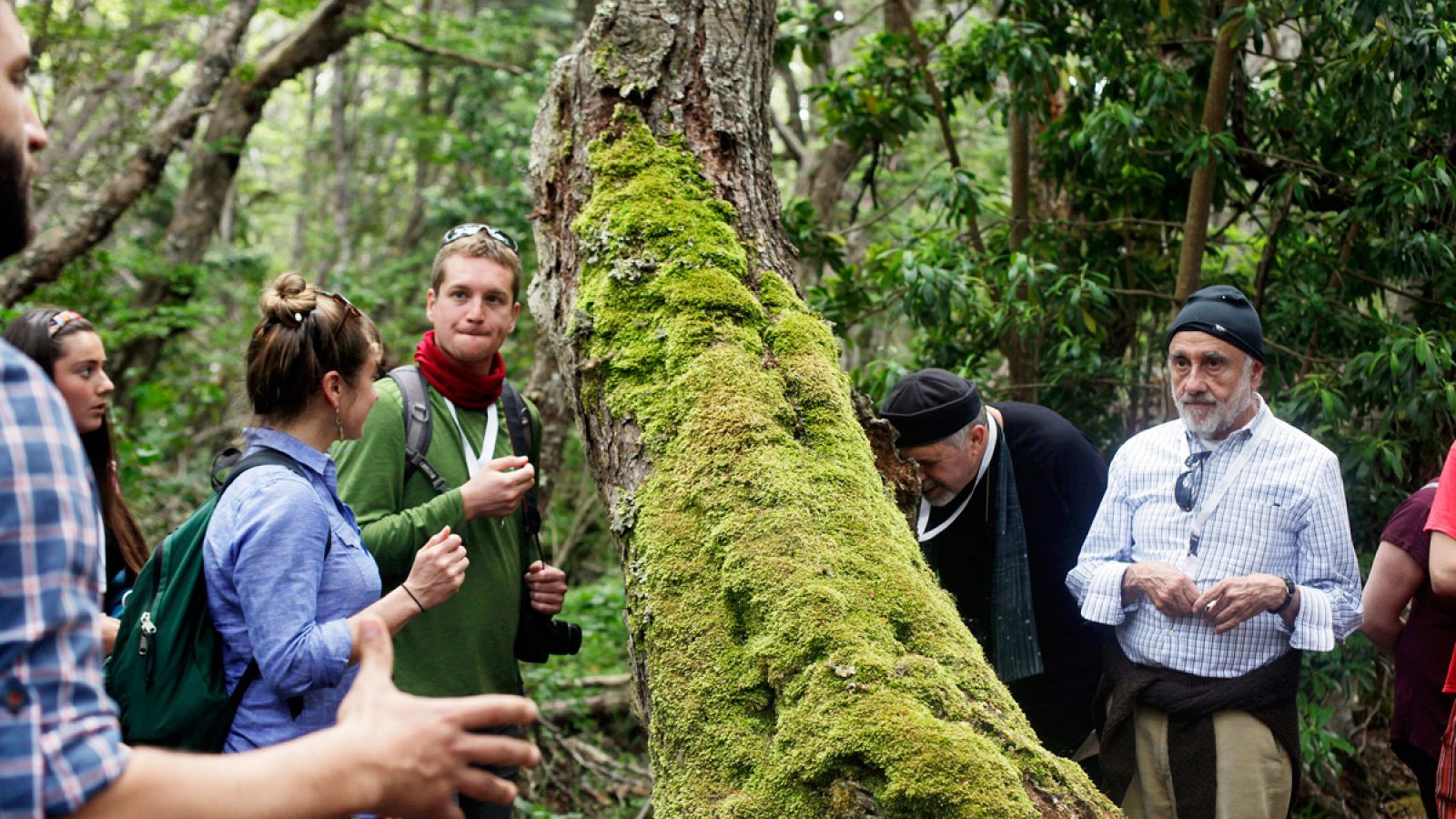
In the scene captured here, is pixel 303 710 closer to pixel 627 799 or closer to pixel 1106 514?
pixel 1106 514

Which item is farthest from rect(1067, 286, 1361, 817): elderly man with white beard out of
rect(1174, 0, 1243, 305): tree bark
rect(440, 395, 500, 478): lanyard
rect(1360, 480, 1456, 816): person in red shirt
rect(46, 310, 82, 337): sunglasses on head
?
rect(46, 310, 82, 337): sunglasses on head

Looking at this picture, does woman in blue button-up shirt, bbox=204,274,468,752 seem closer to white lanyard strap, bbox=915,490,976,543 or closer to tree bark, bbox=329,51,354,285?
white lanyard strap, bbox=915,490,976,543

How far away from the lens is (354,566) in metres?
2.74

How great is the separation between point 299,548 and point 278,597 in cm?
12

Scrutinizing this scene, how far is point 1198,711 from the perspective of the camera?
11.5 feet

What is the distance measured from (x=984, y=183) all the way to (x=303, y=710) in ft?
15.4

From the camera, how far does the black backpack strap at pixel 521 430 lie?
3.91 meters

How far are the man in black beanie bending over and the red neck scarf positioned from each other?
1492 millimetres

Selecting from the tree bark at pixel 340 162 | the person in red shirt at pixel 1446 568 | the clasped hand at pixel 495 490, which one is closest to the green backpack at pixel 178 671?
the clasped hand at pixel 495 490

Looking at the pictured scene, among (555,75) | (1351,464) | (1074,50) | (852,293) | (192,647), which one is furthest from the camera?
(852,293)

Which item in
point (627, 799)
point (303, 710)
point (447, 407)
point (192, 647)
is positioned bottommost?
point (627, 799)

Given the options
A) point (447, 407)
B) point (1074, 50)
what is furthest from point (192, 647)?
point (1074, 50)

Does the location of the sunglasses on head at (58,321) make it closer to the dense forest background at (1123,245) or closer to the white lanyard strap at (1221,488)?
the dense forest background at (1123,245)

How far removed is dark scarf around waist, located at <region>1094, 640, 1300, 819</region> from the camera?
348cm
